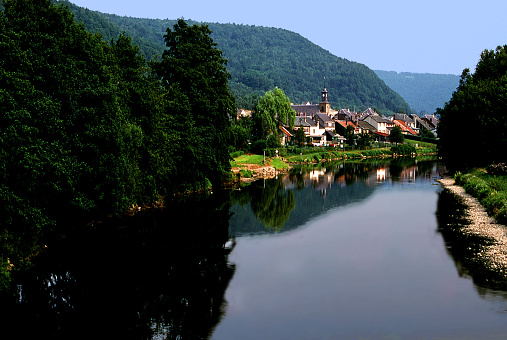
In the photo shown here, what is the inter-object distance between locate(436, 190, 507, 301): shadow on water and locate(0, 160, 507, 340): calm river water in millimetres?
111

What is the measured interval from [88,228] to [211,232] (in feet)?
28.1

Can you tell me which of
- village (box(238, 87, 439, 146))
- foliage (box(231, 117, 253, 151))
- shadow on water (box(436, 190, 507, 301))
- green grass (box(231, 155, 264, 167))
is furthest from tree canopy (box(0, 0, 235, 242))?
village (box(238, 87, 439, 146))

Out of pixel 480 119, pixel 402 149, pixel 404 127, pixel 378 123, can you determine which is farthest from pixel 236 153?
pixel 404 127

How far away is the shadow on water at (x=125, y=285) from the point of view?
19500 millimetres

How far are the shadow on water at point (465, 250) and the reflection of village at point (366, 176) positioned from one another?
16386mm

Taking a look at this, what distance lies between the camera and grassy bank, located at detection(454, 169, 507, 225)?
35312 millimetres

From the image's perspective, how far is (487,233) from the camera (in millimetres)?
31359

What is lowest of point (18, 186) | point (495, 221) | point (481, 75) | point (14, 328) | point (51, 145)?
point (14, 328)

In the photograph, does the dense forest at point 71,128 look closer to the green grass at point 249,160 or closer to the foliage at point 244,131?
the green grass at point 249,160

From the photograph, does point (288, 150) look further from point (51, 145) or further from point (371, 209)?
point (51, 145)

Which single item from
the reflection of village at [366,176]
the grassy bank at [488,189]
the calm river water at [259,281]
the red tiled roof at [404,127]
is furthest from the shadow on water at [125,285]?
the red tiled roof at [404,127]

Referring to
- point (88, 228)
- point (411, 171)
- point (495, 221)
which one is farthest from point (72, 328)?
point (411, 171)

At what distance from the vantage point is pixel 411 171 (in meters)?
76.4

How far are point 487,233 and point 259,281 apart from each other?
16364 mm
